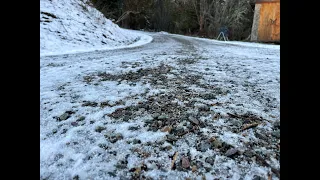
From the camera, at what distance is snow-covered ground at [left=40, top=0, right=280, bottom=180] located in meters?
1.40

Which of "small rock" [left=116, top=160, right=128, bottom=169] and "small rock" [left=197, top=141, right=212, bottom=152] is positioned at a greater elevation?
"small rock" [left=197, top=141, right=212, bottom=152]

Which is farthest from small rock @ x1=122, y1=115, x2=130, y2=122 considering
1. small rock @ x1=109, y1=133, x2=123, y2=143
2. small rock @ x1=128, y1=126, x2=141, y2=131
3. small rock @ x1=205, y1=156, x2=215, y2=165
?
small rock @ x1=205, y1=156, x2=215, y2=165

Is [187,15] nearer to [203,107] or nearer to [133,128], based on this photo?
[203,107]

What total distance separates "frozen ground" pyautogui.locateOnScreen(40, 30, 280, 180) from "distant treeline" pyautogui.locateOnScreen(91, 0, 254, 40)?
1516 cm

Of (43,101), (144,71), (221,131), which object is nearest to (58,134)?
(43,101)

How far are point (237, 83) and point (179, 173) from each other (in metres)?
2.15

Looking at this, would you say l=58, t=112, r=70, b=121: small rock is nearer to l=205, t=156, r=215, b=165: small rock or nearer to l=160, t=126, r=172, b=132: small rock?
l=160, t=126, r=172, b=132: small rock

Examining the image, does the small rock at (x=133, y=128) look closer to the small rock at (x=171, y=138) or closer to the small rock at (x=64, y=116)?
the small rock at (x=171, y=138)

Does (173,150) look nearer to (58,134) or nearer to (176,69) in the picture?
(58,134)

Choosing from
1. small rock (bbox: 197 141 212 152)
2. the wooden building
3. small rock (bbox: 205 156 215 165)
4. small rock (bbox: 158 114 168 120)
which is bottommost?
small rock (bbox: 205 156 215 165)

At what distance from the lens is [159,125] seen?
1.95 metres

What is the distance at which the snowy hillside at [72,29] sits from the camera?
21.9 ft

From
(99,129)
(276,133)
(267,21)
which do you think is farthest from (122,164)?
(267,21)
